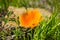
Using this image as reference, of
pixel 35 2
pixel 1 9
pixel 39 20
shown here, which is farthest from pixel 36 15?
pixel 35 2

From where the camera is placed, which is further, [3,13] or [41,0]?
[41,0]

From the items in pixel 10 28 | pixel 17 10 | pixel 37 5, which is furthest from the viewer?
pixel 37 5

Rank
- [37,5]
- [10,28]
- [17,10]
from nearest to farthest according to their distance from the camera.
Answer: [10,28] → [17,10] → [37,5]

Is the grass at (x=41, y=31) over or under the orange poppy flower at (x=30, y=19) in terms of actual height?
under

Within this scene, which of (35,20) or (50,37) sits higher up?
(35,20)

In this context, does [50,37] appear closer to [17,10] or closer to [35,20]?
[35,20]

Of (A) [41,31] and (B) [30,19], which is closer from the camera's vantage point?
(A) [41,31]

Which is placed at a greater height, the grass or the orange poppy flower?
the orange poppy flower
